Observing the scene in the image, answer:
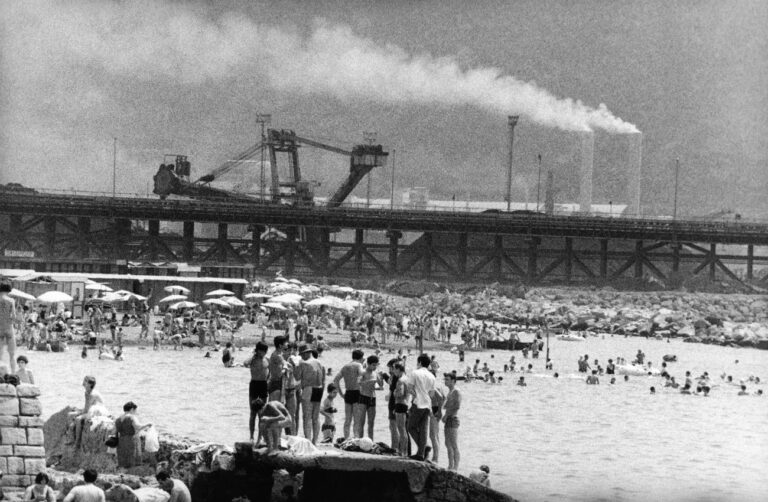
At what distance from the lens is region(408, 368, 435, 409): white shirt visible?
1285cm

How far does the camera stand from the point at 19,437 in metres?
11.2

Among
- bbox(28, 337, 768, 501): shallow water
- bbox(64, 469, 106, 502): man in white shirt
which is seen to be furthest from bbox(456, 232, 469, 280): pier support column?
bbox(64, 469, 106, 502): man in white shirt

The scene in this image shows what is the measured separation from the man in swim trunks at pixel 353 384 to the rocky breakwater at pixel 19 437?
3355mm

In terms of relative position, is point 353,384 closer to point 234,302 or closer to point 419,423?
point 419,423

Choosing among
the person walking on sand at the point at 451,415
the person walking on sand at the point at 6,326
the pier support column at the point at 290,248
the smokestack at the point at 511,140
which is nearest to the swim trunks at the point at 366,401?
the person walking on sand at the point at 451,415

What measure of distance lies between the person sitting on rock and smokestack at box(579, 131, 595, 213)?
48618 millimetres

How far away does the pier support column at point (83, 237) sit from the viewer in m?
60.3

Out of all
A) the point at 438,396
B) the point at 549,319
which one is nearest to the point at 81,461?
the point at 438,396

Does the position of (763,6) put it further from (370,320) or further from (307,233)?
(307,233)

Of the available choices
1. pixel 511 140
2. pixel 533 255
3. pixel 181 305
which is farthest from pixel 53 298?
pixel 533 255

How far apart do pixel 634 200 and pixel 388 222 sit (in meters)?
14.7

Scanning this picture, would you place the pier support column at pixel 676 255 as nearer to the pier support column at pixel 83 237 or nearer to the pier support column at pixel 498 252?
the pier support column at pixel 498 252

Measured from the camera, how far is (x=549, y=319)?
52.6 meters

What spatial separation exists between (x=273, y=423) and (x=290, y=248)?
51746 millimetres
